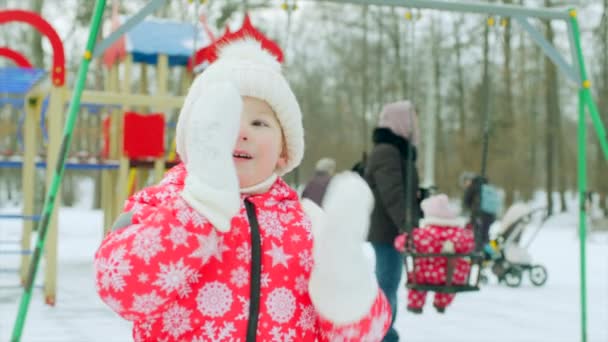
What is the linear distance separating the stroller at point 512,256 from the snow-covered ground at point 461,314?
14 centimetres

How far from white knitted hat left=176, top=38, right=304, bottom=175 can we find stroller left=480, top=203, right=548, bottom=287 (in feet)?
26.2

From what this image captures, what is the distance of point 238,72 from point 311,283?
0.46 m

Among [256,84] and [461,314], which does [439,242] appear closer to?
[461,314]

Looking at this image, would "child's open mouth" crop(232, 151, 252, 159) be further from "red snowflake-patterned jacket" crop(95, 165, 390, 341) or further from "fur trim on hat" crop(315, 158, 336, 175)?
"fur trim on hat" crop(315, 158, 336, 175)

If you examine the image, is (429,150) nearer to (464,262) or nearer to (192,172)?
(464,262)

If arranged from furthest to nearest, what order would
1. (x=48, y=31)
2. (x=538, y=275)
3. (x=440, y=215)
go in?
1. (x=538, y=275)
2. (x=48, y=31)
3. (x=440, y=215)

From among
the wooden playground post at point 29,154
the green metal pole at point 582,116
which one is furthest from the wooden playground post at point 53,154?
the green metal pole at point 582,116

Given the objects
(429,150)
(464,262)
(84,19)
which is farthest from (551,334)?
(84,19)

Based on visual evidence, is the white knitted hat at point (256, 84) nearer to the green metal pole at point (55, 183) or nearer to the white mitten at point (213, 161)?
the white mitten at point (213, 161)

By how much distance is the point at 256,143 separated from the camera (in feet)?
5.13

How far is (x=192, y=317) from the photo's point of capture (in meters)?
1.46

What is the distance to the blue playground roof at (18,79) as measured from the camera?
757 centimetres

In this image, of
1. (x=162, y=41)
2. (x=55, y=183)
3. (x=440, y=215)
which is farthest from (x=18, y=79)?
(x=55, y=183)

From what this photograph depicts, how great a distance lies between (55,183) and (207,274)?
5.90 feet
